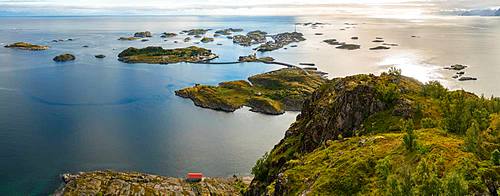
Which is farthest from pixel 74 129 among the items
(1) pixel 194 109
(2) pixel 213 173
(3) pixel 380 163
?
(3) pixel 380 163

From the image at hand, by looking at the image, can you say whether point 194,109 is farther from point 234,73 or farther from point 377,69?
point 377,69

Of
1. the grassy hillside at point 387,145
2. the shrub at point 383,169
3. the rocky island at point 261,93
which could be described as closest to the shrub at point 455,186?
the grassy hillside at point 387,145

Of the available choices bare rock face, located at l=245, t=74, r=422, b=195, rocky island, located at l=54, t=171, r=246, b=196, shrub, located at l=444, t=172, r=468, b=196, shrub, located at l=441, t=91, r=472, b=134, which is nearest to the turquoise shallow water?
rocky island, located at l=54, t=171, r=246, b=196

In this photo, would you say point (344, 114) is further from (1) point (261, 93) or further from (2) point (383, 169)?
(1) point (261, 93)

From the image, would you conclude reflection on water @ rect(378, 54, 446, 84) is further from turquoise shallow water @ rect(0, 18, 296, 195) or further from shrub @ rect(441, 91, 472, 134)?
shrub @ rect(441, 91, 472, 134)

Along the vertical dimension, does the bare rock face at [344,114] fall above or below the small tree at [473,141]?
below

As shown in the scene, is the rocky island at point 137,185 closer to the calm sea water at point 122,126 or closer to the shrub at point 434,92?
the calm sea water at point 122,126

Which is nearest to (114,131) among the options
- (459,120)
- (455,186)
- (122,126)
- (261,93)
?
(122,126)
